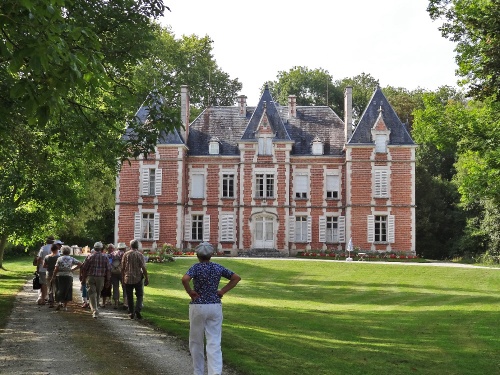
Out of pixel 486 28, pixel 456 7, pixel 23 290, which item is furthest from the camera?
pixel 23 290

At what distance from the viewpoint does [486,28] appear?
14578 millimetres

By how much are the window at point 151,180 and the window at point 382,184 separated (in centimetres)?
1239

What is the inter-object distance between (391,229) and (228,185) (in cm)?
977

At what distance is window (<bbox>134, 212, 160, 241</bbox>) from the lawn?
30.5ft

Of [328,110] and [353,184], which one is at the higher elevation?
[328,110]

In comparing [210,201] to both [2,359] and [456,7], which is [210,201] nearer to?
[456,7]

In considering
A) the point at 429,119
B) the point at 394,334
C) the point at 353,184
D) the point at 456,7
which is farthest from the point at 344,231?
the point at 394,334

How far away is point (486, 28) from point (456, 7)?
2.35m

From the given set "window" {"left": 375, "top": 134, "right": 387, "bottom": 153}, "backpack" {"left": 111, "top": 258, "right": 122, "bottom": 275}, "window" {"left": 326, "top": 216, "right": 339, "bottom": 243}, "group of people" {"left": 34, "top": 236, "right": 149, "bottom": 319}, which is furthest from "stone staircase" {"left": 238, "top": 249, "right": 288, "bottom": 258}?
"backpack" {"left": 111, "top": 258, "right": 122, "bottom": 275}

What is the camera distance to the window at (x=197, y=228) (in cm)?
4009

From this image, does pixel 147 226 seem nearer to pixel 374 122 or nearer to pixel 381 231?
pixel 381 231

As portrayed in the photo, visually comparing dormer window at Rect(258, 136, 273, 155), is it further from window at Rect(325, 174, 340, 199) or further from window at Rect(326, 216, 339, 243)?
window at Rect(326, 216, 339, 243)

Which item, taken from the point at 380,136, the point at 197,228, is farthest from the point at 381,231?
the point at 197,228

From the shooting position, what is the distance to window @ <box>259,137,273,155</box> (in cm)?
3934
